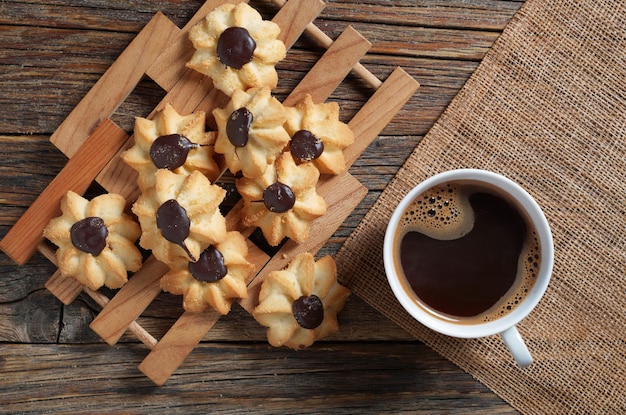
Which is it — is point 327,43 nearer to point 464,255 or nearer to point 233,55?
point 233,55

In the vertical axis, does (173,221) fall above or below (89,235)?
above

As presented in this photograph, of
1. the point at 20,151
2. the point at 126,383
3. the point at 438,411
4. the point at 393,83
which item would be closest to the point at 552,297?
the point at 438,411

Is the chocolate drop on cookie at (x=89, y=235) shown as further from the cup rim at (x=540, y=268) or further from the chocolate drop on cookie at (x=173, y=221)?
the cup rim at (x=540, y=268)

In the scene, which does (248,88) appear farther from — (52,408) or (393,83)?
(52,408)

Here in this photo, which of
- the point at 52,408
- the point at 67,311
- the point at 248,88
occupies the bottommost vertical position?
the point at 52,408

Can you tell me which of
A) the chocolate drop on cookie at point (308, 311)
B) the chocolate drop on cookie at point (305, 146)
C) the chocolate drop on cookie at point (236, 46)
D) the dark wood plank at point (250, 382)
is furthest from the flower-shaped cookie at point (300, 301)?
the chocolate drop on cookie at point (236, 46)

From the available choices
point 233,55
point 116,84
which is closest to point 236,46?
point 233,55

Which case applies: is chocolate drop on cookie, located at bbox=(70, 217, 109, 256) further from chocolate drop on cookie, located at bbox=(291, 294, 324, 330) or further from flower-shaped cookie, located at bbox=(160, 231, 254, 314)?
chocolate drop on cookie, located at bbox=(291, 294, 324, 330)

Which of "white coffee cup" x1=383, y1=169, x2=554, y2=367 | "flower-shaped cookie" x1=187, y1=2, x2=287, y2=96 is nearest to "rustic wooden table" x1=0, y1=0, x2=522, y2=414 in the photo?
"flower-shaped cookie" x1=187, y1=2, x2=287, y2=96
